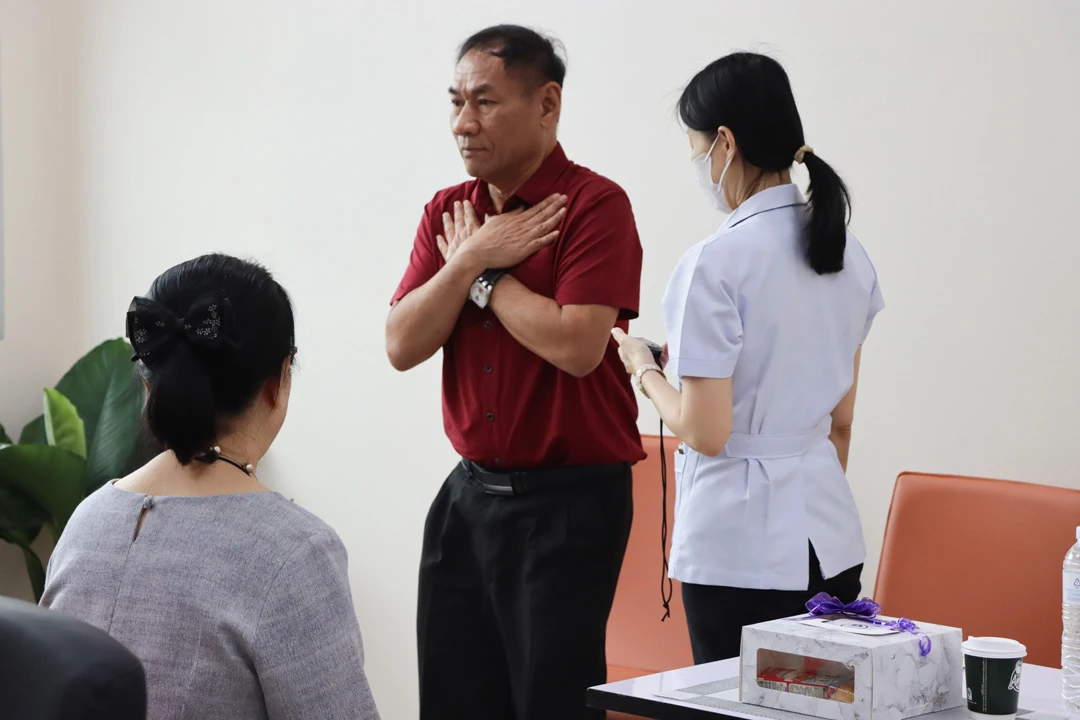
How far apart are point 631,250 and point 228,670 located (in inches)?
43.8

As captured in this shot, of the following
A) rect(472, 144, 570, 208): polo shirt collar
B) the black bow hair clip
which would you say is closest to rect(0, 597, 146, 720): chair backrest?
the black bow hair clip

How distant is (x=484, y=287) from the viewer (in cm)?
200

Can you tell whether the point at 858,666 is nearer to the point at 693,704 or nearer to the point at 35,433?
the point at 693,704

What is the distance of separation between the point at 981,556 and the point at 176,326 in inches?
71.9

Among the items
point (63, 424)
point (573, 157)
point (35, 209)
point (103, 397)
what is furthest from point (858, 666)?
point (35, 209)

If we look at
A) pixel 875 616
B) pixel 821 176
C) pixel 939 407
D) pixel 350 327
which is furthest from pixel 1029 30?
pixel 350 327

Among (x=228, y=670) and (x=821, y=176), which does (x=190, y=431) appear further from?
(x=821, y=176)

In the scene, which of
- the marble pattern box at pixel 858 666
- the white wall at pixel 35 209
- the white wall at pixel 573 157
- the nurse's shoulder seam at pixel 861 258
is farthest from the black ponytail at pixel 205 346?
the white wall at pixel 35 209

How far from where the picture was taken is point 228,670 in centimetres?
117

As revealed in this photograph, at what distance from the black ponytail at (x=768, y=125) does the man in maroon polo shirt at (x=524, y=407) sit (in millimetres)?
298

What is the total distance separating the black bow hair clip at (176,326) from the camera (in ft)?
4.01

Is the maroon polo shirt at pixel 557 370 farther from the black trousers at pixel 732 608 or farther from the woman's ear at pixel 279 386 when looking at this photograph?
the woman's ear at pixel 279 386

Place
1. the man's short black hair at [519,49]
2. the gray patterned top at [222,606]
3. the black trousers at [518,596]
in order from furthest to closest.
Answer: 1. the man's short black hair at [519,49]
2. the black trousers at [518,596]
3. the gray patterned top at [222,606]

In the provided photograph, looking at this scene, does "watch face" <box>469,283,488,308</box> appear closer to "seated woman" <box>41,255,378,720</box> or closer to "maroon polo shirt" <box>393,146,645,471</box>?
"maroon polo shirt" <box>393,146,645,471</box>
